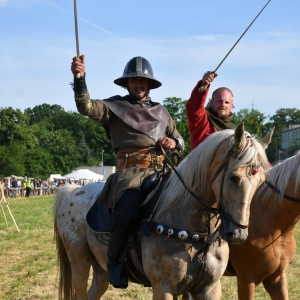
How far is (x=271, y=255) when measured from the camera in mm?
5609

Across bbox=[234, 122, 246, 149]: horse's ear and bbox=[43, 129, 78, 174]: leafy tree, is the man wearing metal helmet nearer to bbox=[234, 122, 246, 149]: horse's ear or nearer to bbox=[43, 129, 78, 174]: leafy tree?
bbox=[234, 122, 246, 149]: horse's ear

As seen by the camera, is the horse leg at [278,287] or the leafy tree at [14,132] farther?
the leafy tree at [14,132]

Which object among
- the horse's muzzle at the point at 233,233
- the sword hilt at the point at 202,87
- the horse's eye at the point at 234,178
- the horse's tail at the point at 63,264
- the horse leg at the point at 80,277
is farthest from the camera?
the horse's tail at the point at 63,264

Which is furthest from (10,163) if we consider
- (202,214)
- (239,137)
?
(239,137)

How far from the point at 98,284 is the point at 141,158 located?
1.69 m

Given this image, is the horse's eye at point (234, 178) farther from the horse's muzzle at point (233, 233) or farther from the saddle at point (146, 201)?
the saddle at point (146, 201)

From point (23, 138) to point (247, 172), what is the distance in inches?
3552

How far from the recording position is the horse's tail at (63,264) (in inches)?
262

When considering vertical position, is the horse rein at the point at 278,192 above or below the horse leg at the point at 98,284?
above

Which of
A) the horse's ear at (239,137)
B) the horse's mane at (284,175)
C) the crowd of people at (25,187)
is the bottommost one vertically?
the crowd of people at (25,187)

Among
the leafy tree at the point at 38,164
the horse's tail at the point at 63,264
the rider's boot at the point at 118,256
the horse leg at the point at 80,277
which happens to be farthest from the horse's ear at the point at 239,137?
the leafy tree at the point at 38,164

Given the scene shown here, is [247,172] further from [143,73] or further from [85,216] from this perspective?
[85,216]

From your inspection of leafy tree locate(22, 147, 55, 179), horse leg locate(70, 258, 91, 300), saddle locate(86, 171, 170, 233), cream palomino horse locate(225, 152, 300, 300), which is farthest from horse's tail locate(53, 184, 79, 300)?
leafy tree locate(22, 147, 55, 179)

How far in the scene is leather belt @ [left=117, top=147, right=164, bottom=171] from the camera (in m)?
5.54
